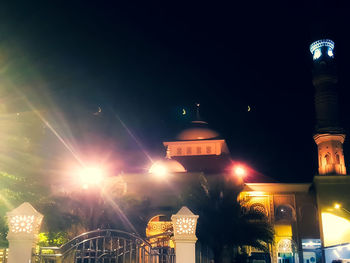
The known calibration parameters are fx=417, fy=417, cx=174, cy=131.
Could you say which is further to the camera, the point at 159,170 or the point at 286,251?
the point at 286,251

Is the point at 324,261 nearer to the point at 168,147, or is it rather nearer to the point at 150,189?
the point at 150,189

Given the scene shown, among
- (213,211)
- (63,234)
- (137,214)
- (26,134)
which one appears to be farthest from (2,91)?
(137,214)

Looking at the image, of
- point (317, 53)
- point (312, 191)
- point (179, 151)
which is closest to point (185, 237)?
point (312, 191)

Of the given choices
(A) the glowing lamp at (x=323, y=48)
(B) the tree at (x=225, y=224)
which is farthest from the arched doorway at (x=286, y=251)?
(A) the glowing lamp at (x=323, y=48)

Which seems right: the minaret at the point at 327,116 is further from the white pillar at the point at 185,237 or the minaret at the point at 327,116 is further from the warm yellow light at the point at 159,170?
the white pillar at the point at 185,237

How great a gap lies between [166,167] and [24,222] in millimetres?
21996

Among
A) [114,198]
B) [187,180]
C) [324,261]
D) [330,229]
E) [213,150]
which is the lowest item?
[324,261]

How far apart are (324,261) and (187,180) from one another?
1027 cm

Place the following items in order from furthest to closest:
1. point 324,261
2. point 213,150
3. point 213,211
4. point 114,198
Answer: point 213,150 < point 324,261 < point 114,198 < point 213,211

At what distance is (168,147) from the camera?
3472 cm

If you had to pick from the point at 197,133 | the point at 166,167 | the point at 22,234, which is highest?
the point at 197,133

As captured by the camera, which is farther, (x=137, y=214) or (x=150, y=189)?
(x=150, y=189)

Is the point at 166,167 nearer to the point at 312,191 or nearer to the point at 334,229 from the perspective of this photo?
the point at 312,191

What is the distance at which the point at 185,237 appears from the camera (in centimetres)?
793
